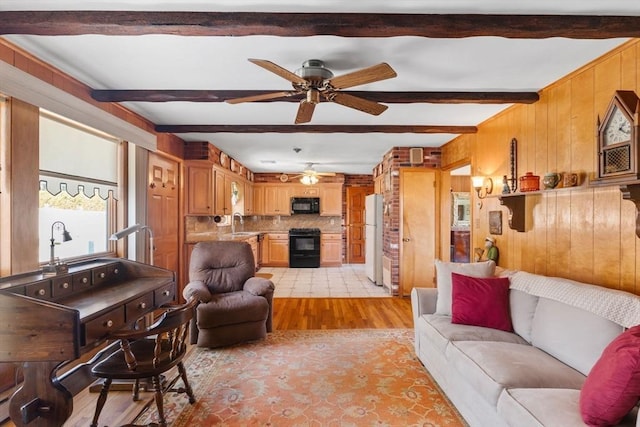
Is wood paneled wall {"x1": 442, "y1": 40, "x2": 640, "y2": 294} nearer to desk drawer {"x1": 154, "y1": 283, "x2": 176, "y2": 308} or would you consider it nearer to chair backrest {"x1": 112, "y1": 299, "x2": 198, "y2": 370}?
chair backrest {"x1": 112, "y1": 299, "x2": 198, "y2": 370}

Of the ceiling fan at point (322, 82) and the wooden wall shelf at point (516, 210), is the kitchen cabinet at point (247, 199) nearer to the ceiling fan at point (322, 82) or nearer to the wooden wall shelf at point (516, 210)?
the ceiling fan at point (322, 82)

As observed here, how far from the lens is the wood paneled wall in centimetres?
211

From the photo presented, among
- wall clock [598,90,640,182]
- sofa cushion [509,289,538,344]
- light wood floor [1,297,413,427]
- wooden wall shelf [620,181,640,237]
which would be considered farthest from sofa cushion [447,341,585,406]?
light wood floor [1,297,413,427]

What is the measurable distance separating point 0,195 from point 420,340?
330 cm

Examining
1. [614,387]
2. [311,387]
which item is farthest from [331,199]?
[614,387]

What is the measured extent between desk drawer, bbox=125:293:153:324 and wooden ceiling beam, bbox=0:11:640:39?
1.68 m

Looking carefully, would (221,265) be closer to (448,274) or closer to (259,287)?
(259,287)

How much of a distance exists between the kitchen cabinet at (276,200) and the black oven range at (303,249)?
2.25 feet

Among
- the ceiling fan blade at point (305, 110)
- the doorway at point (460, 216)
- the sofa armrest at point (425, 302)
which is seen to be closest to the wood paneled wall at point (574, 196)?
the sofa armrest at point (425, 302)

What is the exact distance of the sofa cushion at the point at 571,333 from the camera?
1791 millimetres

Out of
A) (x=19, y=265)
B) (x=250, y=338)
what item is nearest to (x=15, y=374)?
(x=19, y=265)

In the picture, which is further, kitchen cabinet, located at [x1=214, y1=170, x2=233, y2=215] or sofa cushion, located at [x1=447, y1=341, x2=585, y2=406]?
kitchen cabinet, located at [x1=214, y1=170, x2=233, y2=215]

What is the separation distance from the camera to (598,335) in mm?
1811

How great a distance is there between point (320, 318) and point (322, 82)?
9.60ft
